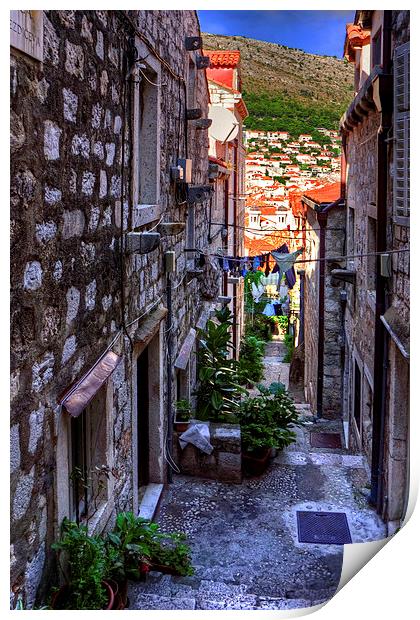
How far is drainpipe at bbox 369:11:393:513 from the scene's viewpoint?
19.2 ft

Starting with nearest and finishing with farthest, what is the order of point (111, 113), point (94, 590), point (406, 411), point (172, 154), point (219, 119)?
point (94, 590)
point (111, 113)
point (406, 411)
point (172, 154)
point (219, 119)

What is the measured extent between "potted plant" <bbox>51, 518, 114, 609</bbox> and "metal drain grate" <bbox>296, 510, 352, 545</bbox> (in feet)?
9.56

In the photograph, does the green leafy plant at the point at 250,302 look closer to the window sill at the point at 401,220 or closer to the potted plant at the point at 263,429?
the potted plant at the point at 263,429

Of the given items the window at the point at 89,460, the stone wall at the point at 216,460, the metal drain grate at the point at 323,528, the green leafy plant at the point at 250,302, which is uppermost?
the green leafy plant at the point at 250,302

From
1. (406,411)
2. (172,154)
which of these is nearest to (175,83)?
(172,154)

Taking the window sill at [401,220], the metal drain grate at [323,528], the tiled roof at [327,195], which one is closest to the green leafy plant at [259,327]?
the tiled roof at [327,195]

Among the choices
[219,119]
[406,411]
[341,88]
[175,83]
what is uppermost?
[341,88]

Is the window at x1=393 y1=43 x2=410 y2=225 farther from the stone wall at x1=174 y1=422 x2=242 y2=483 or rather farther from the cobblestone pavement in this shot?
the stone wall at x1=174 y1=422 x2=242 y2=483

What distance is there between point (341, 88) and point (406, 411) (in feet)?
119

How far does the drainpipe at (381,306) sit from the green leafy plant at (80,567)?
372 cm

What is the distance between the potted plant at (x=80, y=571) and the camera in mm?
3285

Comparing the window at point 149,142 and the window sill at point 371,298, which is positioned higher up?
the window at point 149,142
